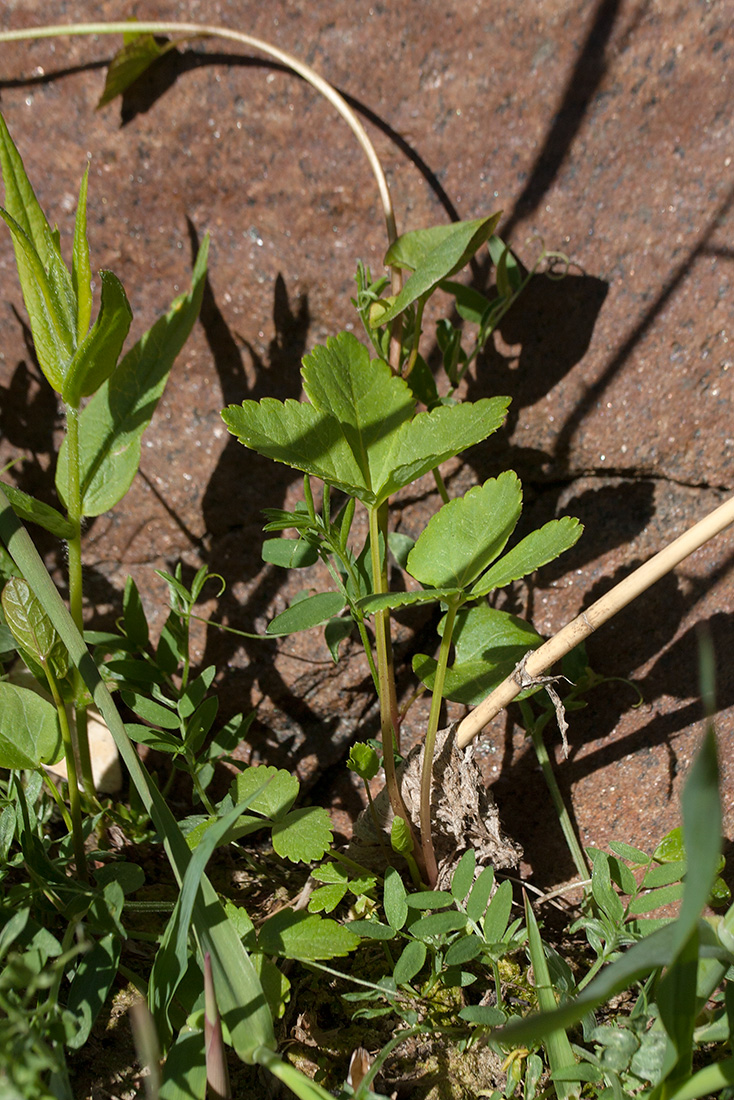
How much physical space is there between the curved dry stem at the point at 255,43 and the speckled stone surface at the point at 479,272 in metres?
0.03

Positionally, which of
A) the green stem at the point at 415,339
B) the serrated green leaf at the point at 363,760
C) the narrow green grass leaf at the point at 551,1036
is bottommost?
the narrow green grass leaf at the point at 551,1036

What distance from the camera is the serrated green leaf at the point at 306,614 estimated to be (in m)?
1.02

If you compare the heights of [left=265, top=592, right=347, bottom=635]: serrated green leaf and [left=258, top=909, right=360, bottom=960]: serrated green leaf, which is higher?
[left=265, top=592, right=347, bottom=635]: serrated green leaf

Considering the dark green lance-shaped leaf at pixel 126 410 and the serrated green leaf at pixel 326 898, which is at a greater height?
the dark green lance-shaped leaf at pixel 126 410

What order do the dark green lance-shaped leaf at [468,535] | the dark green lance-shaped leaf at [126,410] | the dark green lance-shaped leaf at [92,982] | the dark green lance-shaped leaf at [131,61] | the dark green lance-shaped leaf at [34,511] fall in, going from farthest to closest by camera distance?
the dark green lance-shaped leaf at [131,61]
the dark green lance-shaped leaf at [126,410]
the dark green lance-shaped leaf at [34,511]
the dark green lance-shaped leaf at [468,535]
the dark green lance-shaped leaf at [92,982]

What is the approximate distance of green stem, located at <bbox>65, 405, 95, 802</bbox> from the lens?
101 centimetres

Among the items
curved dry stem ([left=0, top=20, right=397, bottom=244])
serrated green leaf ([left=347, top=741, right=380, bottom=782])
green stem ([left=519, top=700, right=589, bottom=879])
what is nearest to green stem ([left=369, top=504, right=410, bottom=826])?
serrated green leaf ([left=347, top=741, right=380, bottom=782])

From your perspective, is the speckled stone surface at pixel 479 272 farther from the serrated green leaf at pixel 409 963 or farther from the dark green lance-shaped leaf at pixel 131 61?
the serrated green leaf at pixel 409 963

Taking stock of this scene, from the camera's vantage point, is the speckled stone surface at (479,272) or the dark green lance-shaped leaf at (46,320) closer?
the dark green lance-shaped leaf at (46,320)

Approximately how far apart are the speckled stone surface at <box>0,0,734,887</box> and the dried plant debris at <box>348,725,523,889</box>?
195mm

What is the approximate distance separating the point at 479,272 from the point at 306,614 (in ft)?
1.96

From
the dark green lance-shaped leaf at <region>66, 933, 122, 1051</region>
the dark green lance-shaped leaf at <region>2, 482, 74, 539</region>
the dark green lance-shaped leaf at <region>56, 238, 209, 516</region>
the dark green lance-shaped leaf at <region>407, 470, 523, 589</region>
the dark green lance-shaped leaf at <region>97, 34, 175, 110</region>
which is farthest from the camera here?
the dark green lance-shaped leaf at <region>97, 34, 175, 110</region>

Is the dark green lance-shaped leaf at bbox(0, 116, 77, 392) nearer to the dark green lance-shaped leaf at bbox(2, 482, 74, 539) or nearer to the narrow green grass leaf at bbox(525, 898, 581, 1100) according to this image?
the dark green lance-shaped leaf at bbox(2, 482, 74, 539)

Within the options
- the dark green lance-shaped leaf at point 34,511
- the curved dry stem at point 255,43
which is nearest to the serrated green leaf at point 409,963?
the dark green lance-shaped leaf at point 34,511
